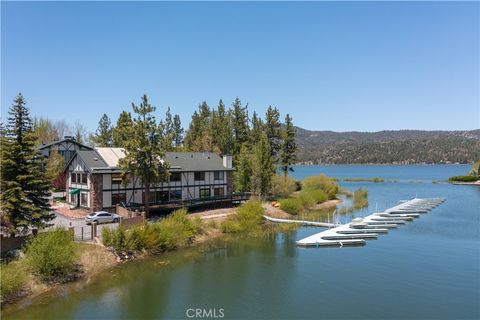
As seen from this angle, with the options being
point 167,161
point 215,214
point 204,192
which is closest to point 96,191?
point 167,161

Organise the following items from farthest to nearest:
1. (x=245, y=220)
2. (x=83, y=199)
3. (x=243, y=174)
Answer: (x=243, y=174), (x=83, y=199), (x=245, y=220)

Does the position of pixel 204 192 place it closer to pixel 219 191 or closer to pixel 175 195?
pixel 219 191

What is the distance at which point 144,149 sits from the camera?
37750mm

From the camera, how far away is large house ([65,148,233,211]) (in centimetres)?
4056

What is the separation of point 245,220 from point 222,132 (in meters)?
34.7

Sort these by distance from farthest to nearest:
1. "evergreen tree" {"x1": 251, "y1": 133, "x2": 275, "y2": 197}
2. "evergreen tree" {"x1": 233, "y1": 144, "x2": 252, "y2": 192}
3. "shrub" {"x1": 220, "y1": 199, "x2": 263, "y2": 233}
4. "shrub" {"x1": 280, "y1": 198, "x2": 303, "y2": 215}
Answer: "evergreen tree" {"x1": 233, "y1": 144, "x2": 252, "y2": 192} → "evergreen tree" {"x1": 251, "y1": 133, "x2": 275, "y2": 197} → "shrub" {"x1": 280, "y1": 198, "x2": 303, "y2": 215} → "shrub" {"x1": 220, "y1": 199, "x2": 263, "y2": 233}

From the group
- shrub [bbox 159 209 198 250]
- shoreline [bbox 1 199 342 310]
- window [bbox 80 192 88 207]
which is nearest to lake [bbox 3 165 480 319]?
shoreline [bbox 1 199 342 310]

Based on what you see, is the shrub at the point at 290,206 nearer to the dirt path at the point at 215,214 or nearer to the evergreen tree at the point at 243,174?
the dirt path at the point at 215,214

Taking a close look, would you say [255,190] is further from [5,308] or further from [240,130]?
[5,308]

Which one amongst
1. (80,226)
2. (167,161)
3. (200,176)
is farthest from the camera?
(200,176)

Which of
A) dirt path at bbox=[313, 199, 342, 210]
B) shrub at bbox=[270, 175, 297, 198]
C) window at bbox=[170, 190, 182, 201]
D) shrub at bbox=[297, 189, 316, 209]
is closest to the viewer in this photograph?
window at bbox=[170, 190, 182, 201]

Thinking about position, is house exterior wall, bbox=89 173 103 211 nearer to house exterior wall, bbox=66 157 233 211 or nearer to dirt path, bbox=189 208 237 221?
house exterior wall, bbox=66 157 233 211

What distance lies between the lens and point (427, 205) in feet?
202

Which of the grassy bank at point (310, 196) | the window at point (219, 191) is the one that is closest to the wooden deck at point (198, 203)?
the window at point (219, 191)
